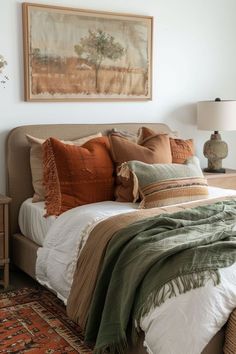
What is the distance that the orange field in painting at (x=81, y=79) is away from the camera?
3633 mm

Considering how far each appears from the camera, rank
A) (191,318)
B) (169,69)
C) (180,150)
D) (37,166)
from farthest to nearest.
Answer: (169,69) < (180,150) < (37,166) < (191,318)

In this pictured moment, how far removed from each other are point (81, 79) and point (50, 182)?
3.19 feet

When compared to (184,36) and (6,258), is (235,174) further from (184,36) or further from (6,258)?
(6,258)

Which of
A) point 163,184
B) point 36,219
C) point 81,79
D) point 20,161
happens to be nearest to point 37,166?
point 20,161

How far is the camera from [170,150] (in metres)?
3.60

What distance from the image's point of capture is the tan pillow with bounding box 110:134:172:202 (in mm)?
3225

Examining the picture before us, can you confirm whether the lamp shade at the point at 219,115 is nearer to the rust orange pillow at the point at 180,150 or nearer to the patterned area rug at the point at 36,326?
the rust orange pillow at the point at 180,150

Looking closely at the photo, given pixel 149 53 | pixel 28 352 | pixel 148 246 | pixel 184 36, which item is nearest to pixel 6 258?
pixel 28 352

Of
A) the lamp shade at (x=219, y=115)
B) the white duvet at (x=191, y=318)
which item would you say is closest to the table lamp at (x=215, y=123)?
the lamp shade at (x=219, y=115)

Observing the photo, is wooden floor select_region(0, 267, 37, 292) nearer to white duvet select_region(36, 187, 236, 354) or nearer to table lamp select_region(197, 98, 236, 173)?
white duvet select_region(36, 187, 236, 354)

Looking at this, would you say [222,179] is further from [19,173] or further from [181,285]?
[181,285]

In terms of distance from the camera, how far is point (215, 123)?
4215mm

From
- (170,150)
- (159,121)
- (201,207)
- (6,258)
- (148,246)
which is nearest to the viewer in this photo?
(148,246)

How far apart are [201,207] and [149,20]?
195 cm
